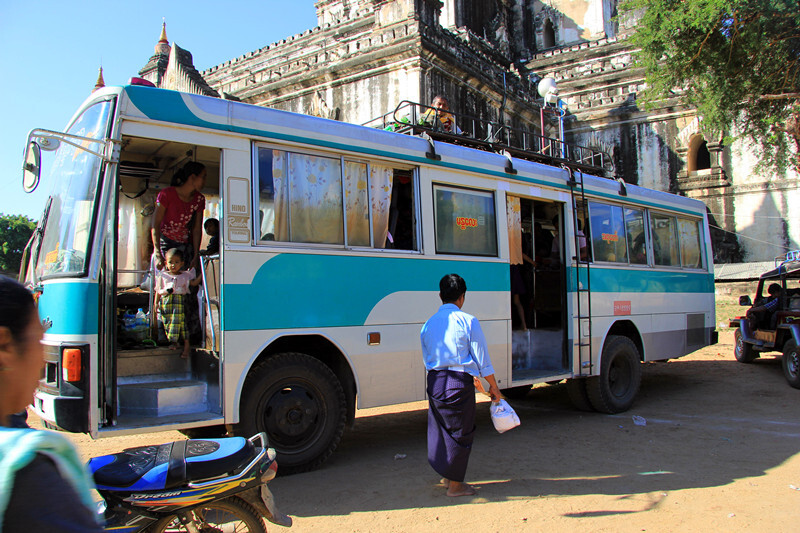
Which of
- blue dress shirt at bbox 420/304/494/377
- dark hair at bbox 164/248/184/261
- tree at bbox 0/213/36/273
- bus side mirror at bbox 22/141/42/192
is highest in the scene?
tree at bbox 0/213/36/273

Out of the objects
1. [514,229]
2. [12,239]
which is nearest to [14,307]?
[514,229]

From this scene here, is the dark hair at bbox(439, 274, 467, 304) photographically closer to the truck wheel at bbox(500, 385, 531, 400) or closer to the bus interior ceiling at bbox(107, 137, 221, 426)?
the bus interior ceiling at bbox(107, 137, 221, 426)

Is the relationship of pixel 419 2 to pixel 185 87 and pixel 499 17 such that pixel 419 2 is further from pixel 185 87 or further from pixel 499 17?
pixel 499 17

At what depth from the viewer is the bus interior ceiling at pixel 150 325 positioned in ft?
14.4

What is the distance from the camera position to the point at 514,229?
6855mm

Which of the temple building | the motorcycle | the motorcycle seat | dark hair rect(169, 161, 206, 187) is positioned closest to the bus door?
the temple building

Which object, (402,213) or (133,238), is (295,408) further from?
(133,238)

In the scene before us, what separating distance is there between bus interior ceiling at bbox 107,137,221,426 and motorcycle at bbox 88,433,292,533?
1.50 metres

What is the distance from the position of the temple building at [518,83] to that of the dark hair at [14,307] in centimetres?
933

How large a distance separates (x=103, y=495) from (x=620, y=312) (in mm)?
6891

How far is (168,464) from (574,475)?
3.69 m

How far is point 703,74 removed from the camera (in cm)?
1521

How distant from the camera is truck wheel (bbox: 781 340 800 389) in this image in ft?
30.2

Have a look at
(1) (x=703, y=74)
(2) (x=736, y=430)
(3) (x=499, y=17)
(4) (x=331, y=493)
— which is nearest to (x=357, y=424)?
(4) (x=331, y=493)
